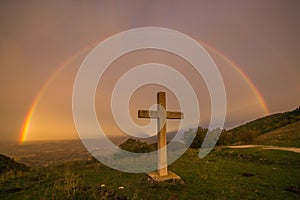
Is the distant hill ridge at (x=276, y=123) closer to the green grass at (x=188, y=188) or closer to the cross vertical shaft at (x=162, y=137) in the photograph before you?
the green grass at (x=188, y=188)

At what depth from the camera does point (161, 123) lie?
10.2 m

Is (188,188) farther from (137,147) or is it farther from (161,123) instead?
(137,147)

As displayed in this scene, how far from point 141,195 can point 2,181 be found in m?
9.50

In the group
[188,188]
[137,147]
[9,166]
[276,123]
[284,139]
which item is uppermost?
[276,123]

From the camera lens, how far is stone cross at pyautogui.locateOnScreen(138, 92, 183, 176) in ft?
31.8

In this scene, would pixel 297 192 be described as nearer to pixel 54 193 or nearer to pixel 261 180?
pixel 261 180

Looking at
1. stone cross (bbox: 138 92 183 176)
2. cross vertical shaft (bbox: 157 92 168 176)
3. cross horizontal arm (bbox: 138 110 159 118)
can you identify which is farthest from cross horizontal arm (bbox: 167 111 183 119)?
cross horizontal arm (bbox: 138 110 159 118)

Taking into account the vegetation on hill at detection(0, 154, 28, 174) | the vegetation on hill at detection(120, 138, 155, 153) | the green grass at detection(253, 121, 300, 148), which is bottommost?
the vegetation on hill at detection(0, 154, 28, 174)

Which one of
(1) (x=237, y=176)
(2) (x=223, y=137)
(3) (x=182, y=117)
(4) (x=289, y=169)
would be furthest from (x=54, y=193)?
(2) (x=223, y=137)

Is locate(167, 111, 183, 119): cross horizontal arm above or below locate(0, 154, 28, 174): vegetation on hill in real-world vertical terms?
above

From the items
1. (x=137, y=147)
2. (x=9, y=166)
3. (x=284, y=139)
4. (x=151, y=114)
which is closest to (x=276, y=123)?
(x=284, y=139)

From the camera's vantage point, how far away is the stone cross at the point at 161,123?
969 centimetres

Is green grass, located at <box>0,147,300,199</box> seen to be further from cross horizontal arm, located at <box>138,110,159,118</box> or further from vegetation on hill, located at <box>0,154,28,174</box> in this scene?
vegetation on hill, located at <box>0,154,28,174</box>

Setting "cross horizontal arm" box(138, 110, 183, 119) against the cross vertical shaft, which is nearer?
the cross vertical shaft
